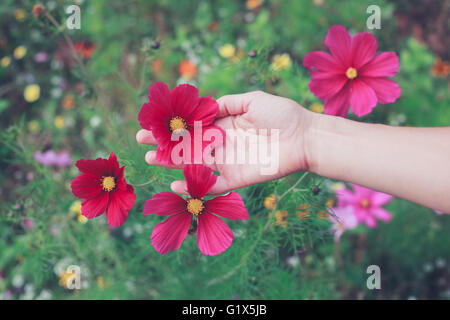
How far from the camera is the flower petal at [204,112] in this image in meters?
0.84

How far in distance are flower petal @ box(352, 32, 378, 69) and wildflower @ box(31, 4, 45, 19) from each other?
2.71 ft

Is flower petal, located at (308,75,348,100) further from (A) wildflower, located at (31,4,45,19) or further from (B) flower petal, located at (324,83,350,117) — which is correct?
(A) wildflower, located at (31,4,45,19)

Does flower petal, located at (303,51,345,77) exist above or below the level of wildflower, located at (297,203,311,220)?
above

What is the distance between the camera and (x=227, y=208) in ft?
2.54

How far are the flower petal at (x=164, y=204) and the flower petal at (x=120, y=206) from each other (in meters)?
0.04

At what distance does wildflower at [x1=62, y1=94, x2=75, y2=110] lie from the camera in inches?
68.6

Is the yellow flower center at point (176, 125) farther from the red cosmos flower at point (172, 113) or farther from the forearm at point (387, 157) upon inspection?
the forearm at point (387, 157)

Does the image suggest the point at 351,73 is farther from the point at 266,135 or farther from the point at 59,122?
the point at 59,122

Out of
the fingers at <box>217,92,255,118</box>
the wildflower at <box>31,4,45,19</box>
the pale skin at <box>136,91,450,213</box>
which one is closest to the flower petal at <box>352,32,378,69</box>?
the pale skin at <box>136,91,450,213</box>

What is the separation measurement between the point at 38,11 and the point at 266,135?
2.30ft

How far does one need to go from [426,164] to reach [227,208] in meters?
0.46

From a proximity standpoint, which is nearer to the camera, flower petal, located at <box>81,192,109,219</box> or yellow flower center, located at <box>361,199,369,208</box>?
flower petal, located at <box>81,192,109,219</box>
